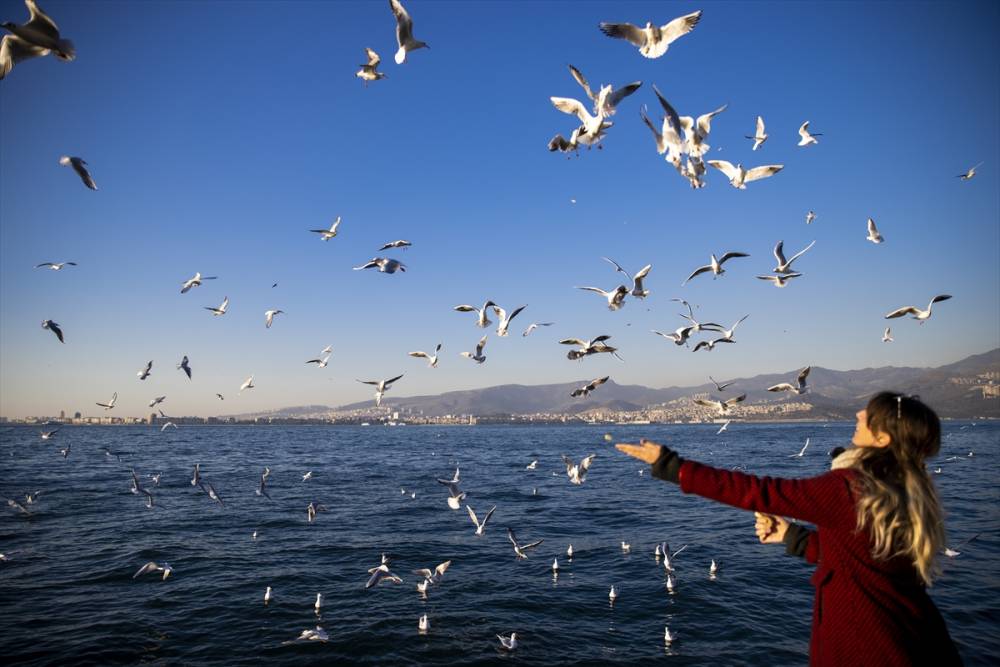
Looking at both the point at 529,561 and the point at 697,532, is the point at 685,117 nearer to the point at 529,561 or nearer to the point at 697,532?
the point at 529,561

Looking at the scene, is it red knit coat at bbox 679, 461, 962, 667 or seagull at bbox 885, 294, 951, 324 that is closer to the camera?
red knit coat at bbox 679, 461, 962, 667

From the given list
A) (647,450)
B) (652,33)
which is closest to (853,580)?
(647,450)

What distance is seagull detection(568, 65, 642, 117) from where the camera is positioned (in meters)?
8.30

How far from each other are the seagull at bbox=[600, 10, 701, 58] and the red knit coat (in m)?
6.64

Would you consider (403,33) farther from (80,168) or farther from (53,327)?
(53,327)

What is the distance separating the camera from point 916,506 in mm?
2824

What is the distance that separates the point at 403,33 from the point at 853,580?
9375 millimetres

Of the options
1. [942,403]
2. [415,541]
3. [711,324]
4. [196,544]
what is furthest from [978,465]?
[942,403]

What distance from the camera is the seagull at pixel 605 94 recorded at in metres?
8.30

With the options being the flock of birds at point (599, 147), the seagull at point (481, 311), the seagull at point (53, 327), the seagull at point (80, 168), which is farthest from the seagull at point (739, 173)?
the seagull at point (53, 327)

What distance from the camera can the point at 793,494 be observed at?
2934 millimetres

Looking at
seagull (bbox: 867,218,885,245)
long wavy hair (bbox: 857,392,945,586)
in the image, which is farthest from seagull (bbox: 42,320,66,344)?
seagull (bbox: 867,218,885,245)

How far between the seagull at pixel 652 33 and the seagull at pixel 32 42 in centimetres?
665

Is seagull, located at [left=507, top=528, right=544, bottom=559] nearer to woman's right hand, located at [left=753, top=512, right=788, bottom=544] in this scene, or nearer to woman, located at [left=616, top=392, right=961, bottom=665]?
woman's right hand, located at [left=753, top=512, right=788, bottom=544]
